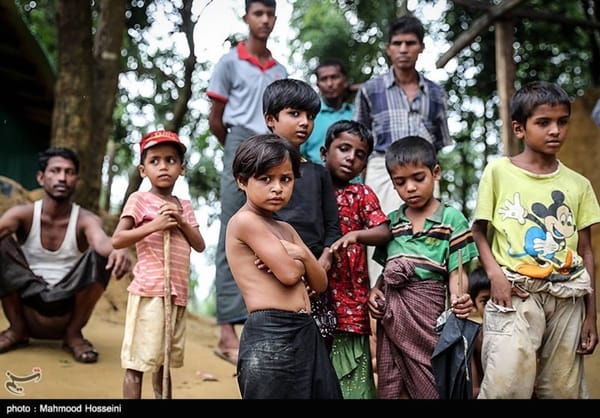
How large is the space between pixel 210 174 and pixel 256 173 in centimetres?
887

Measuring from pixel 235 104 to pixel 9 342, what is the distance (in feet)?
6.54

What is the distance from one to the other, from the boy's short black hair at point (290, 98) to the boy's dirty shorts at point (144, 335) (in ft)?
3.30

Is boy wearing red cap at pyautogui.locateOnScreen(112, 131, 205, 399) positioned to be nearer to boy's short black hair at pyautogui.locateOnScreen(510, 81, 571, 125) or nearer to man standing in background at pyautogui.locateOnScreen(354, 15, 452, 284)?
man standing in background at pyautogui.locateOnScreen(354, 15, 452, 284)

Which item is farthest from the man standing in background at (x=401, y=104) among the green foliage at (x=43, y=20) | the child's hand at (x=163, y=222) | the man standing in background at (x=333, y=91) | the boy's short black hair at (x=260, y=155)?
the green foliage at (x=43, y=20)

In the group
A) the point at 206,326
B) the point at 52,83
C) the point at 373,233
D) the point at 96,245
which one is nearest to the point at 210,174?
the point at 52,83

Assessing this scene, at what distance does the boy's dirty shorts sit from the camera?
3305 millimetres

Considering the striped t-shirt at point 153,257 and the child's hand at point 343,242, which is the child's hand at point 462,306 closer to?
the child's hand at point 343,242

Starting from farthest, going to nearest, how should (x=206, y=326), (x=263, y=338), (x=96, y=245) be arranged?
(x=206, y=326) < (x=96, y=245) < (x=263, y=338)

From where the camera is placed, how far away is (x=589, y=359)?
4.77 meters

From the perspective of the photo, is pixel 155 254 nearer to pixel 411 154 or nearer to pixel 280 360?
pixel 280 360

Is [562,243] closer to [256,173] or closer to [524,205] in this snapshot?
[524,205]

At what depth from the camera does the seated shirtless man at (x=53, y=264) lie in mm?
4582

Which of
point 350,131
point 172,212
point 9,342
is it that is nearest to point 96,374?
point 9,342

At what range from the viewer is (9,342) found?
4.50 metres
